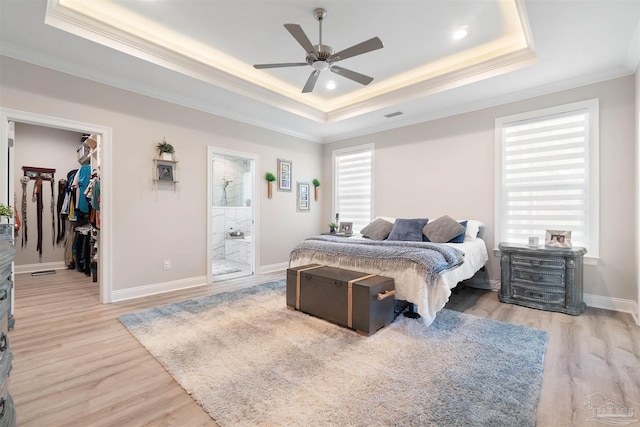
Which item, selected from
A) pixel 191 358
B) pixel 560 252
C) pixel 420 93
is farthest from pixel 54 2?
pixel 560 252

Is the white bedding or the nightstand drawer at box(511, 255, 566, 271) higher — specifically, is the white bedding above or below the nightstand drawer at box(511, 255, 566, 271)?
below

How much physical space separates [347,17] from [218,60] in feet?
5.80

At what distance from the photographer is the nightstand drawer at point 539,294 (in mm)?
3182

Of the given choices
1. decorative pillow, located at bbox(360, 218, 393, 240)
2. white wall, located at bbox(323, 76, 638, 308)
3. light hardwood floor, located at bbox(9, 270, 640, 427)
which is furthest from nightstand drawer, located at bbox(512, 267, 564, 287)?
decorative pillow, located at bbox(360, 218, 393, 240)

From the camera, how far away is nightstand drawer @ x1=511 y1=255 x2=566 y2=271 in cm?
318

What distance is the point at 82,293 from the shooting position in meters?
3.86

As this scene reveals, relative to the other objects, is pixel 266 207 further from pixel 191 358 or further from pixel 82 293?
pixel 191 358

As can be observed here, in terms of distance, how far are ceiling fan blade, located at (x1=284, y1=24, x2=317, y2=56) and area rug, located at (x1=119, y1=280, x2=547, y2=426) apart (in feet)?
8.23

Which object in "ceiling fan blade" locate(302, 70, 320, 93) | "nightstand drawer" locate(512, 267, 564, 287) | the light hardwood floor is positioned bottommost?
the light hardwood floor

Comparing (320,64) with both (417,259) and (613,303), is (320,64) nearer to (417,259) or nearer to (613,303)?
(417,259)

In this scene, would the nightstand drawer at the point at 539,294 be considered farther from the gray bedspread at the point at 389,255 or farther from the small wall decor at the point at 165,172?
the small wall decor at the point at 165,172

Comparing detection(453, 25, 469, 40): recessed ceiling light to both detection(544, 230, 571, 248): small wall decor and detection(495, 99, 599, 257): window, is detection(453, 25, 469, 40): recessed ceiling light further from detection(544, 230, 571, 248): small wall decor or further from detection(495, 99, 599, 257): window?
detection(544, 230, 571, 248): small wall decor

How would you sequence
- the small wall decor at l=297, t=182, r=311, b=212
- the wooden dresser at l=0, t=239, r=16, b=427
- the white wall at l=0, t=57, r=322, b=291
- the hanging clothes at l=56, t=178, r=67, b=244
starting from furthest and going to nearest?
the small wall decor at l=297, t=182, r=311, b=212
the hanging clothes at l=56, t=178, r=67, b=244
the white wall at l=0, t=57, r=322, b=291
the wooden dresser at l=0, t=239, r=16, b=427

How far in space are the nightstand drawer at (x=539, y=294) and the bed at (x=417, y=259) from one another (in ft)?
1.61
